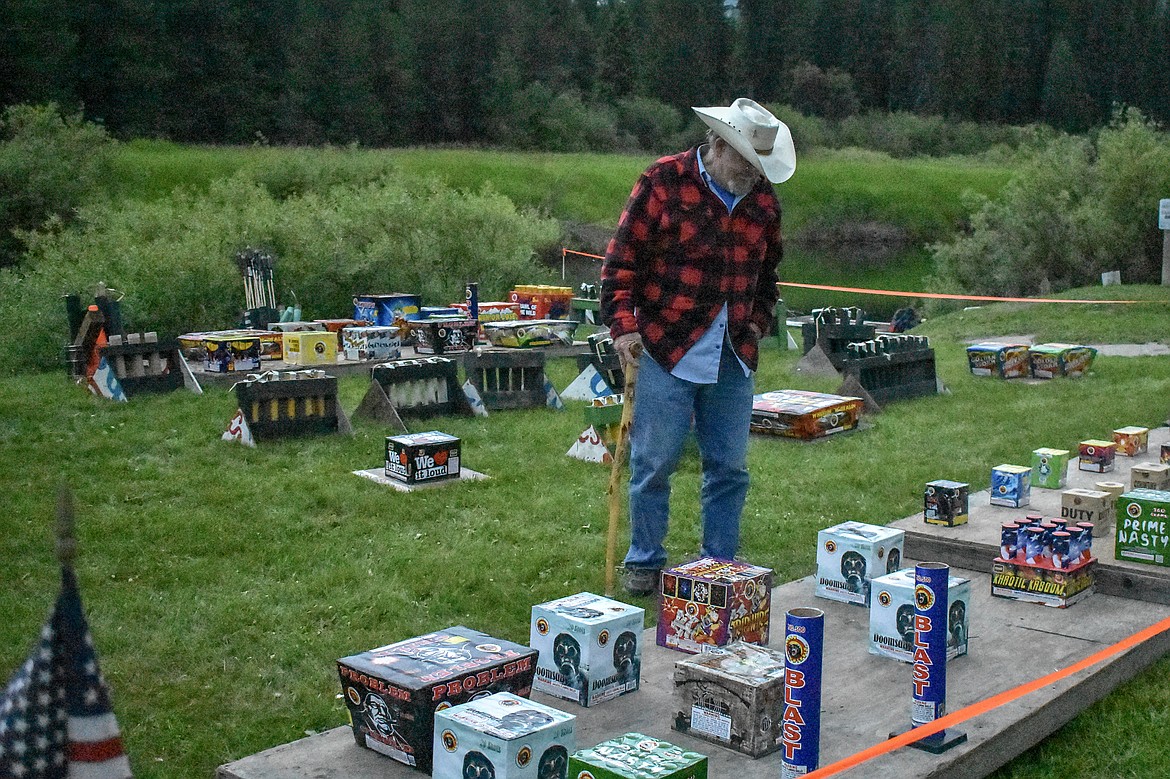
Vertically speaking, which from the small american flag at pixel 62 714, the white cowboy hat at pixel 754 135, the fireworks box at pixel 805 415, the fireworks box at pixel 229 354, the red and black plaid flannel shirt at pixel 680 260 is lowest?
the fireworks box at pixel 805 415

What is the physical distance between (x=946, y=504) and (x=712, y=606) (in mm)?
1899

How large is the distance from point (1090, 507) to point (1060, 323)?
36.7ft

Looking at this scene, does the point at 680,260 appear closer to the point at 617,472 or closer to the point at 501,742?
the point at 617,472

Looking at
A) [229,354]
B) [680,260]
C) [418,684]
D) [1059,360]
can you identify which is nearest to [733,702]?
[418,684]

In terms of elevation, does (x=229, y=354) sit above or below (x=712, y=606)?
above

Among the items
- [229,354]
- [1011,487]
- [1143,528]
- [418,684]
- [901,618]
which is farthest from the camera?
[229,354]

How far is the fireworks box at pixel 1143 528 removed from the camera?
5164 mm

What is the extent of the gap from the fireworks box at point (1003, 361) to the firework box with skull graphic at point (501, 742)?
10041 millimetres

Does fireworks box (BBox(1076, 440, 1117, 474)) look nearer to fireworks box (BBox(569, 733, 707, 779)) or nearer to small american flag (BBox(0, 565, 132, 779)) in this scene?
fireworks box (BBox(569, 733, 707, 779))

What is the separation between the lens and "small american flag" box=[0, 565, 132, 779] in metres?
1.87

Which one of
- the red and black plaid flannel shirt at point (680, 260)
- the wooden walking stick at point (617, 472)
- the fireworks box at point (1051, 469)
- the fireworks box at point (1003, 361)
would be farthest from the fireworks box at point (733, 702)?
the fireworks box at point (1003, 361)

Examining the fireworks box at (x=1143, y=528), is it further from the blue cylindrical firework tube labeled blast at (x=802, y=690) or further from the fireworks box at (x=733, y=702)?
the blue cylindrical firework tube labeled blast at (x=802, y=690)

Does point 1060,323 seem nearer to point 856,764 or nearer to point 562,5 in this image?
point 856,764

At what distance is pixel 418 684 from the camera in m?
3.56
